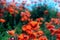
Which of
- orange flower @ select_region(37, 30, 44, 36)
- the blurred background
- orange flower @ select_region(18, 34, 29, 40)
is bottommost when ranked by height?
orange flower @ select_region(18, 34, 29, 40)

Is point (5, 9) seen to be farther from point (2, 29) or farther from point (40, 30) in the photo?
point (40, 30)

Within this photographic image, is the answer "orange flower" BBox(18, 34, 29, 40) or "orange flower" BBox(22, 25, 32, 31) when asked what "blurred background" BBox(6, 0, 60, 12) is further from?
"orange flower" BBox(18, 34, 29, 40)

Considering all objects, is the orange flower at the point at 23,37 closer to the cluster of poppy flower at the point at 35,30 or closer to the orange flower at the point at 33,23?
the cluster of poppy flower at the point at 35,30

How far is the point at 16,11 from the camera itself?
224cm

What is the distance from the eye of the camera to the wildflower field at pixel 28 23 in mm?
2174

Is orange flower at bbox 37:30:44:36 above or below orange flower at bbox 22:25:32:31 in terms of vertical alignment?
below

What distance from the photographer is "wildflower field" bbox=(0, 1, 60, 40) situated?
2174 millimetres

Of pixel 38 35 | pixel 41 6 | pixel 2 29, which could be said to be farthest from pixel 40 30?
pixel 2 29

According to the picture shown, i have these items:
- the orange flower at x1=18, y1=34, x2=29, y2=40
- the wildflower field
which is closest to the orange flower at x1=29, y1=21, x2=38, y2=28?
the wildflower field

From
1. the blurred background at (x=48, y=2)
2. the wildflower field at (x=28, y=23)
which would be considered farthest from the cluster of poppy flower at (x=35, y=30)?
the blurred background at (x=48, y=2)

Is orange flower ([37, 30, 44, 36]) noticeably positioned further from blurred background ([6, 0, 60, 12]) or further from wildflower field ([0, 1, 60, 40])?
blurred background ([6, 0, 60, 12])

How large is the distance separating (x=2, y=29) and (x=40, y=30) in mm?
410

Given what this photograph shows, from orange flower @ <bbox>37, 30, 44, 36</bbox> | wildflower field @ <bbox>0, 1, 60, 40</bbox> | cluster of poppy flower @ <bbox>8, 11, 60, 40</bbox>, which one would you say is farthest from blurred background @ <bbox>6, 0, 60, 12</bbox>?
orange flower @ <bbox>37, 30, 44, 36</bbox>

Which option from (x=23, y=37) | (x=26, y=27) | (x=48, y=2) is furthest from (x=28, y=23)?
(x=48, y=2)
